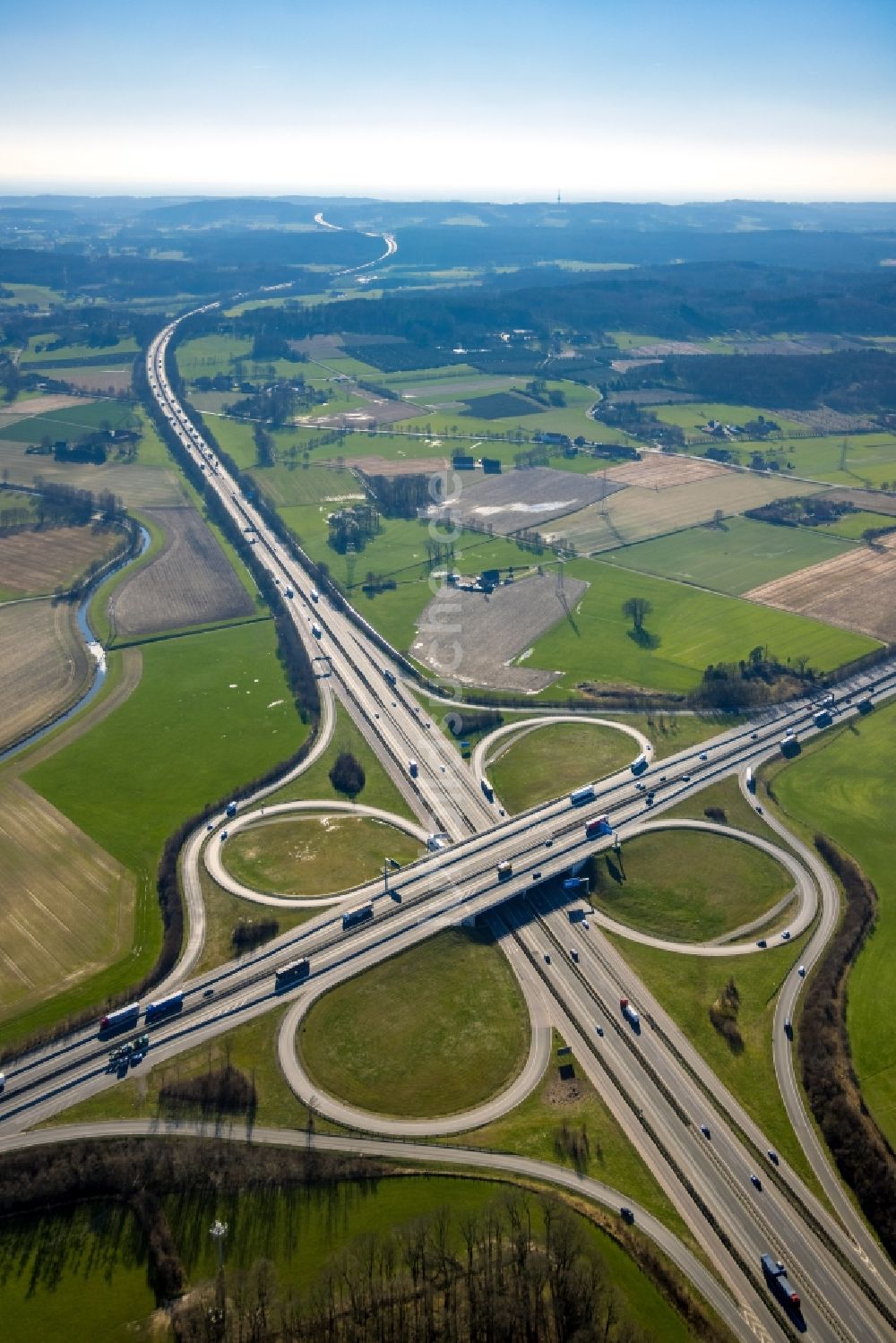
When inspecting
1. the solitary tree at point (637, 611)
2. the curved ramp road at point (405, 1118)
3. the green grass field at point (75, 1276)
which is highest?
the solitary tree at point (637, 611)

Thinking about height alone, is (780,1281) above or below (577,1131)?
above

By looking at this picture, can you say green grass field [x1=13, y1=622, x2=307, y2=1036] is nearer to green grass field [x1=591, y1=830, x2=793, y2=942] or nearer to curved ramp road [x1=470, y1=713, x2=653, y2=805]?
curved ramp road [x1=470, y1=713, x2=653, y2=805]

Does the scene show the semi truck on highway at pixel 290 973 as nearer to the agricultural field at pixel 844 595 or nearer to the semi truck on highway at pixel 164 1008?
the semi truck on highway at pixel 164 1008

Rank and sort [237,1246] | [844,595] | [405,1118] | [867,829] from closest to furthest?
[237,1246], [405,1118], [867,829], [844,595]

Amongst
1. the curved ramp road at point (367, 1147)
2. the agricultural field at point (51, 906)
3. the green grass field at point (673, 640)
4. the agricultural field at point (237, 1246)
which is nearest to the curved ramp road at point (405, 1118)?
the curved ramp road at point (367, 1147)

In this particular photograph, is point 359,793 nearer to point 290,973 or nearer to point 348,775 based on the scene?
point 348,775

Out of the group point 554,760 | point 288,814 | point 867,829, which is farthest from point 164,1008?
point 867,829

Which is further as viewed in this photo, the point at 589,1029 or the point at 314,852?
the point at 314,852
